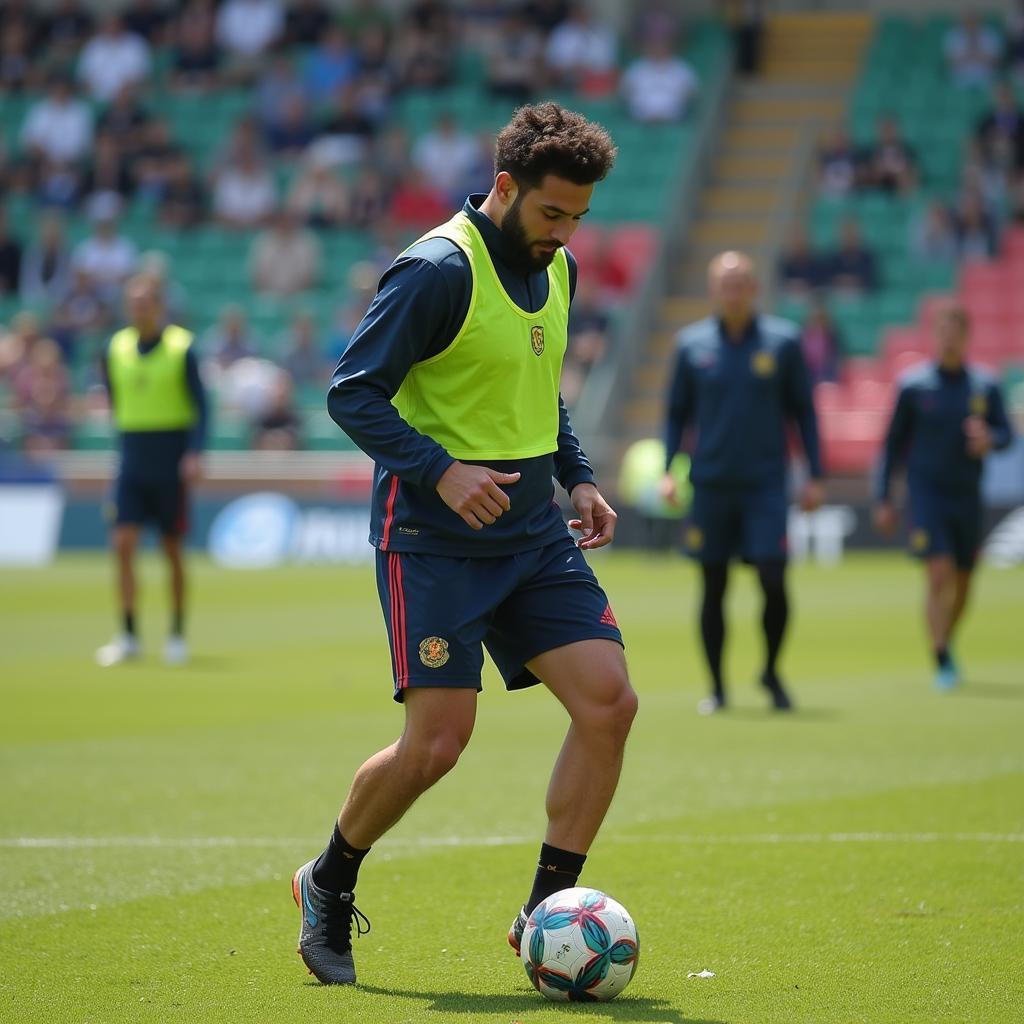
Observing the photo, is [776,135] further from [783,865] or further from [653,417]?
[783,865]

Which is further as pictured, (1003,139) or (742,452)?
(1003,139)

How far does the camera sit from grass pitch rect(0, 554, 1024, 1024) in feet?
17.3

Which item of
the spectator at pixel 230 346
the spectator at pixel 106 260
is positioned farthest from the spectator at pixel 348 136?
the spectator at pixel 230 346

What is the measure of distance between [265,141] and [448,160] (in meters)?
3.48

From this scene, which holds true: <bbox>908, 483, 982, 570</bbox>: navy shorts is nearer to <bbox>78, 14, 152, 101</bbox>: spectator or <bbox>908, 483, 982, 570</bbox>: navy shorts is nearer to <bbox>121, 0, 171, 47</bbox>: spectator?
<bbox>78, 14, 152, 101</bbox>: spectator

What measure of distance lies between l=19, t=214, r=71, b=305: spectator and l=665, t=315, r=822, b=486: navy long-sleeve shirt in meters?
19.1

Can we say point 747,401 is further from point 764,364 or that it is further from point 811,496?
point 811,496

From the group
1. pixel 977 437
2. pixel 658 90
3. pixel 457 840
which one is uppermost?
pixel 658 90

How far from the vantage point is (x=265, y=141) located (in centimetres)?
3034

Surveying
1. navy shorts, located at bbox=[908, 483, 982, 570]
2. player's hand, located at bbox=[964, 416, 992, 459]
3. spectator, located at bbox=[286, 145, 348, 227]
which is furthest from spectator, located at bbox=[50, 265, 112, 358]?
player's hand, located at bbox=[964, 416, 992, 459]

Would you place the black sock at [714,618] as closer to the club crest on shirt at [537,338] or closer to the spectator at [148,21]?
the club crest on shirt at [537,338]

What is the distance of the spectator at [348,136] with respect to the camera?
96.6ft

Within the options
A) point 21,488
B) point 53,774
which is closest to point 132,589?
point 53,774

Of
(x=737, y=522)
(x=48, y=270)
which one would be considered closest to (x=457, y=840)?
(x=737, y=522)
